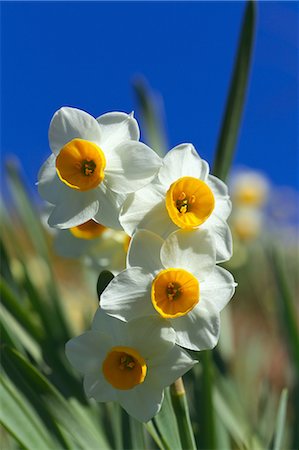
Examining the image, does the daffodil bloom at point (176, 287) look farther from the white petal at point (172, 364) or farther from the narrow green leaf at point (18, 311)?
the narrow green leaf at point (18, 311)

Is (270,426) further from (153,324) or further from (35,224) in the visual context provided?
(153,324)

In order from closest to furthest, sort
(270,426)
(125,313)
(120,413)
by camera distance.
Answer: (125,313) → (120,413) → (270,426)

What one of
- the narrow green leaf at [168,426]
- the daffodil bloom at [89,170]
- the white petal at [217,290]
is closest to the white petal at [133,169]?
the daffodil bloom at [89,170]

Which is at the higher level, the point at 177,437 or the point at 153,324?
the point at 153,324

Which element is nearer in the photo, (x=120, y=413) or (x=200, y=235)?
(x=200, y=235)

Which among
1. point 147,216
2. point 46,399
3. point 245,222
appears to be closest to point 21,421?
point 46,399

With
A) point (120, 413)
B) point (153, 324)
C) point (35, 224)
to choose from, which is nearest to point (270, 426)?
point (120, 413)
